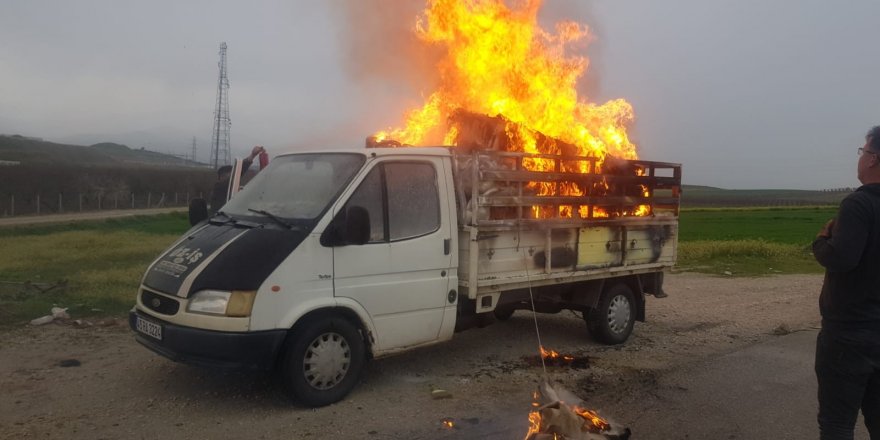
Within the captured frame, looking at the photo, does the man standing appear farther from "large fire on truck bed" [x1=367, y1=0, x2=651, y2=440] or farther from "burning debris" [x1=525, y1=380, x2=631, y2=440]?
"large fire on truck bed" [x1=367, y1=0, x2=651, y2=440]

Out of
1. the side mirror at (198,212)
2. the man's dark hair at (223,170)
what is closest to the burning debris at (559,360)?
the side mirror at (198,212)

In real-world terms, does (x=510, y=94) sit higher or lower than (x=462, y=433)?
higher

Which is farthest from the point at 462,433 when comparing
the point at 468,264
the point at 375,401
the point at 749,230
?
the point at 749,230

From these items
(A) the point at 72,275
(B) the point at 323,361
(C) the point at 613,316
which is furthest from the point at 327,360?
(A) the point at 72,275

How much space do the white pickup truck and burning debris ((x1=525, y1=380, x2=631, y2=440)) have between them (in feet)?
5.47

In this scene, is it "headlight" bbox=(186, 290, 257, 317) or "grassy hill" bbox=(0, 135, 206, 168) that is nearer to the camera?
"headlight" bbox=(186, 290, 257, 317)

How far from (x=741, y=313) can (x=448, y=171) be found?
20.9ft

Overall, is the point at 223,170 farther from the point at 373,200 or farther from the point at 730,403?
the point at 730,403

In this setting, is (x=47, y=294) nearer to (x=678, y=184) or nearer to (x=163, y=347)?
(x=163, y=347)

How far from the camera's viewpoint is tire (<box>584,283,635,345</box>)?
7637 mm

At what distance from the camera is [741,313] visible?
395 inches

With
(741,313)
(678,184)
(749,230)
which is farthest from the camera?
(749,230)

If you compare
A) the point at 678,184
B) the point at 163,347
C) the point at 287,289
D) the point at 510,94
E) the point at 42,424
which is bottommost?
the point at 42,424

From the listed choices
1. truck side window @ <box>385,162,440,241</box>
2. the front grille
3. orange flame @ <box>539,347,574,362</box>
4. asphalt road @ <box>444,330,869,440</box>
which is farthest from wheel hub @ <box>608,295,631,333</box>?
the front grille
